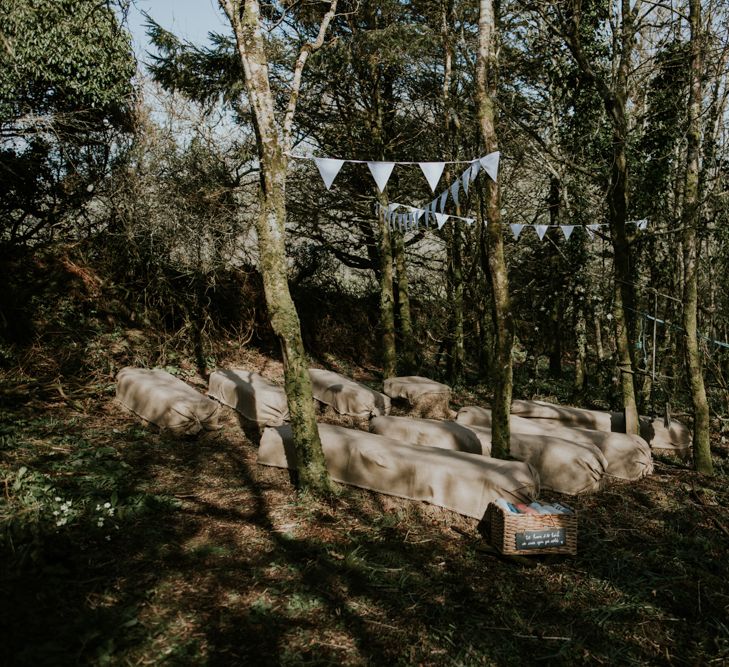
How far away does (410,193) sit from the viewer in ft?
41.6

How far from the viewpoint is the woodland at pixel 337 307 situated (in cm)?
366

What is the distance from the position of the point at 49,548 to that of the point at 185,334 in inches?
323

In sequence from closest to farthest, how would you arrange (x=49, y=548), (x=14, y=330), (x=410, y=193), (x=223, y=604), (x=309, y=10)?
(x=223, y=604), (x=49, y=548), (x=14, y=330), (x=309, y=10), (x=410, y=193)

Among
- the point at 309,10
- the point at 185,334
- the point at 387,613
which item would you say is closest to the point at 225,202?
the point at 185,334

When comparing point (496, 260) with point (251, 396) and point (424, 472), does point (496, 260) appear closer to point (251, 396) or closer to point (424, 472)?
point (424, 472)

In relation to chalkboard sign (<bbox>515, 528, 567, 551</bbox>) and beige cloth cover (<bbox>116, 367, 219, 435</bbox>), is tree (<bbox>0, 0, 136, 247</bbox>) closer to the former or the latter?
beige cloth cover (<bbox>116, 367, 219, 435</bbox>)

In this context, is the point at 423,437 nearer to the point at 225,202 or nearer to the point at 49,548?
the point at 49,548

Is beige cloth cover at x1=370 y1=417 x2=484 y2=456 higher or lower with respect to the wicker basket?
higher

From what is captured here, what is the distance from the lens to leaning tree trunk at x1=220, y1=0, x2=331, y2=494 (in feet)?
17.6

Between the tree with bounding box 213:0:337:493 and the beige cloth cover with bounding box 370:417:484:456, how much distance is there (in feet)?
5.51

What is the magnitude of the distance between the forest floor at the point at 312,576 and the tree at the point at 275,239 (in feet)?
1.91

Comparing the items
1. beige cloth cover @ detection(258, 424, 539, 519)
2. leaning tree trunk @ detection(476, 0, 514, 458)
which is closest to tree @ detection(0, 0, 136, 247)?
leaning tree trunk @ detection(476, 0, 514, 458)

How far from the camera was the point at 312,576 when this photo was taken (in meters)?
4.04

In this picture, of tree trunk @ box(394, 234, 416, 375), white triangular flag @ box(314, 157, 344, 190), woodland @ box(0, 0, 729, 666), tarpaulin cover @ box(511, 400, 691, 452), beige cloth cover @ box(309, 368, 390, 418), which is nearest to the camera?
woodland @ box(0, 0, 729, 666)
